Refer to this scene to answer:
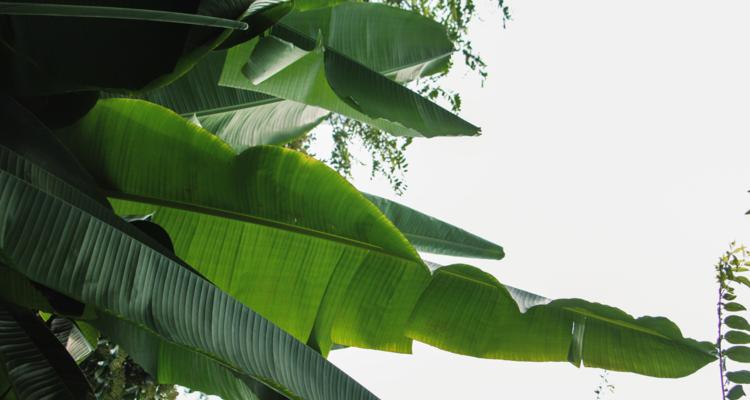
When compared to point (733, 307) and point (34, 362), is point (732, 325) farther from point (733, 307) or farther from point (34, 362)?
point (34, 362)

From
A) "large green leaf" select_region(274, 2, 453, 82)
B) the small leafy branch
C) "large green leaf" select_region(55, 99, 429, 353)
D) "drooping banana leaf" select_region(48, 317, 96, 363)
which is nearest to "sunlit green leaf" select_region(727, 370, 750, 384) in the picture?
the small leafy branch

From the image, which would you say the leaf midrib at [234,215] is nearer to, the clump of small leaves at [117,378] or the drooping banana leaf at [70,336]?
the drooping banana leaf at [70,336]

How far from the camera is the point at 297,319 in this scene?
1.63 m

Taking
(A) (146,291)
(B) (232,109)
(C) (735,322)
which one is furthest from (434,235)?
(A) (146,291)

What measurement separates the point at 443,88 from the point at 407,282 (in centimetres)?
332

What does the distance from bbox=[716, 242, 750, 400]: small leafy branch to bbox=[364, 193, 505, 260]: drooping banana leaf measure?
21.1 inches

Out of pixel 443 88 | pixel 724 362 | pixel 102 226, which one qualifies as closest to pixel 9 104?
pixel 102 226

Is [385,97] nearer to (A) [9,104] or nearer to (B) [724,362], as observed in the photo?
(A) [9,104]

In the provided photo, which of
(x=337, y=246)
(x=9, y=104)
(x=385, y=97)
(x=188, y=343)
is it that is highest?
(x=385, y=97)

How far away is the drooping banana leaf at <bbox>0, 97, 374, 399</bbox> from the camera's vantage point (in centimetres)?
81

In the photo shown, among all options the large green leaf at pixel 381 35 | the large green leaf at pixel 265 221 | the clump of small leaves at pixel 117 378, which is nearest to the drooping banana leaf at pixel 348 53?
the large green leaf at pixel 381 35

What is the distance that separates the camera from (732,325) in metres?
1.72

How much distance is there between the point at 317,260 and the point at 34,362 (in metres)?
0.74

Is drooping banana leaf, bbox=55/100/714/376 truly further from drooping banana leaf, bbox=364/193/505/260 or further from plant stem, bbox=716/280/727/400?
drooping banana leaf, bbox=364/193/505/260
